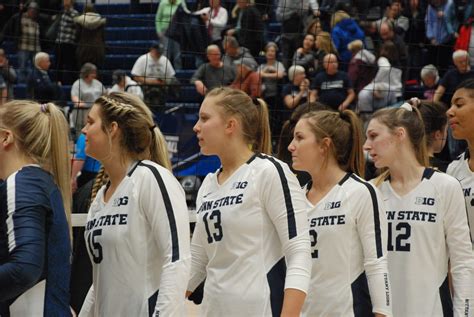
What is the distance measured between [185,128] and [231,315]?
22.1 feet

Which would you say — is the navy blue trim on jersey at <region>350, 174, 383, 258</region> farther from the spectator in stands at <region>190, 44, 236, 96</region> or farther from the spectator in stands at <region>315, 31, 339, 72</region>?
the spectator in stands at <region>315, 31, 339, 72</region>

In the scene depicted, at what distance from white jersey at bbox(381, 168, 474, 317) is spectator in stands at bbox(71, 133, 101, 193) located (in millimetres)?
4818

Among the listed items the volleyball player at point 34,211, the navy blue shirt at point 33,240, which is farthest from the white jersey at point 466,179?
the navy blue shirt at point 33,240

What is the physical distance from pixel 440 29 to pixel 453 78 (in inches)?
103

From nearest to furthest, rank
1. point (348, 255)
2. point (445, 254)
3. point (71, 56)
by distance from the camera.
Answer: point (348, 255) → point (445, 254) → point (71, 56)

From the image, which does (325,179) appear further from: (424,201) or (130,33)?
(130,33)

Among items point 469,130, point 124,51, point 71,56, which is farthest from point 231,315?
point 124,51

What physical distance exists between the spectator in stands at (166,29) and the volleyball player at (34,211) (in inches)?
363

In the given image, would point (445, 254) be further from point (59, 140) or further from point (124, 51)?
point (124, 51)

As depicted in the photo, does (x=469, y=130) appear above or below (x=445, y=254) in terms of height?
above

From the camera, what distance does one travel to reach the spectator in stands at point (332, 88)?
37.5ft

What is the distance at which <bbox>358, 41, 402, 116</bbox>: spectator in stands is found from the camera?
11.8m

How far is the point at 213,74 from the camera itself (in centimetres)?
1188

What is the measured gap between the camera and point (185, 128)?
418 inches
